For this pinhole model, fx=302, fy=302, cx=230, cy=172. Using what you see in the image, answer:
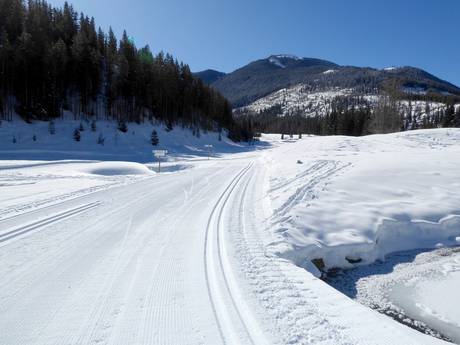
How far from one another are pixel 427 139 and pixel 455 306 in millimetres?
31273

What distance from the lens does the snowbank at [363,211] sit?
24.5 feet

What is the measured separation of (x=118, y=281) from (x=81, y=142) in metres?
41.0

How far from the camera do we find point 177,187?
13922 millimetres

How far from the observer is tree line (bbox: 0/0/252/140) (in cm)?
4325

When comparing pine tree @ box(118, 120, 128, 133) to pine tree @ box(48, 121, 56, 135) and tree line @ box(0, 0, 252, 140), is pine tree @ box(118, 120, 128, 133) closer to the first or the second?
tree line @ box(0, 0, 252, 140)

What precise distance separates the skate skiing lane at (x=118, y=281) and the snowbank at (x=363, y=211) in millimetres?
2033

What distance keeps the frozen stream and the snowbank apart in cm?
47

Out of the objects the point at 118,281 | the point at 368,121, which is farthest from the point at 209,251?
the point at 368,121

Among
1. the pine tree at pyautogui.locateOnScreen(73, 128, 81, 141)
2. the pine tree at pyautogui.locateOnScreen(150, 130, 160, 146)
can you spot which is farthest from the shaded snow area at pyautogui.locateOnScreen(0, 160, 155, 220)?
the pine tree at pyautogui.locateOnScreen(150, 130, 160, 146)

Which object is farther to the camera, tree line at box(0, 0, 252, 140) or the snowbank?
tree line at box(0, 0, 252, 140)

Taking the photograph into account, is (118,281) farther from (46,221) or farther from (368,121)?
(368,121)

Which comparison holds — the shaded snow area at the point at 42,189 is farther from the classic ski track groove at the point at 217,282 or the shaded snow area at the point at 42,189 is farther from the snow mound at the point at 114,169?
the classic ski track groove at the point at 217,282

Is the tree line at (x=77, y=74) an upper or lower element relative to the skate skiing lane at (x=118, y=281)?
upper

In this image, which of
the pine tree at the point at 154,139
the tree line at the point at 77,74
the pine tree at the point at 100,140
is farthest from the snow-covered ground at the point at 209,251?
the tree line at the point at 77,74
